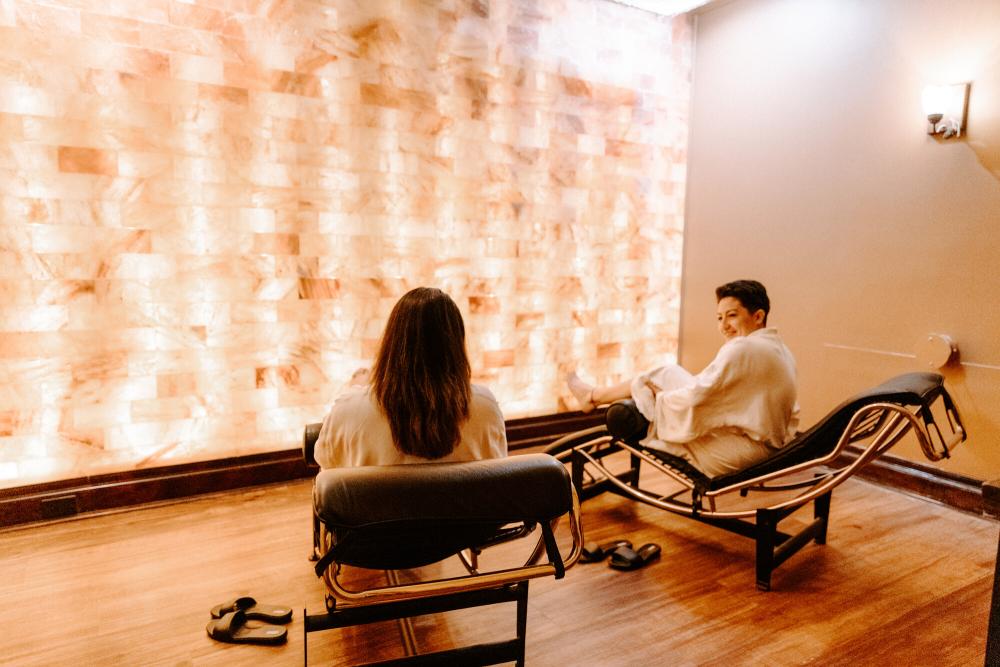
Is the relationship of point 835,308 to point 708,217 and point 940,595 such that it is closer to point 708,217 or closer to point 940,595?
point 708,217

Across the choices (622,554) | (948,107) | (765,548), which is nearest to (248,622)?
(622,554)

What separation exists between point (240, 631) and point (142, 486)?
55.7 inches

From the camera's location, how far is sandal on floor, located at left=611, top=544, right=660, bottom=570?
2.67m

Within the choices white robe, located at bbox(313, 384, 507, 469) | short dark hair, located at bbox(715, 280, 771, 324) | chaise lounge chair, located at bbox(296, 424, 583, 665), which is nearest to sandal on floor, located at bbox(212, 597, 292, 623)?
chaise lounge chair, located at bbox(296, 424, 583, 665)

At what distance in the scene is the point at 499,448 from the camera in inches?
78.1

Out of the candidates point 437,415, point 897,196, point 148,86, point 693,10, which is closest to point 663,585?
point 437,415

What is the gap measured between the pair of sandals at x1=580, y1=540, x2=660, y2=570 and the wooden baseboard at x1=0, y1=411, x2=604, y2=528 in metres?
1.70

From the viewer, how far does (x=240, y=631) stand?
2188 millimetres

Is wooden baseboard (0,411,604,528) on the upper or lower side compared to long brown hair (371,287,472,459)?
lower

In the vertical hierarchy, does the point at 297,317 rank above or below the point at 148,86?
below

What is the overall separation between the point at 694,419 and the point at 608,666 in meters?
1.11

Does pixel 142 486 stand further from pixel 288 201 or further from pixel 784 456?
pixel 784 456

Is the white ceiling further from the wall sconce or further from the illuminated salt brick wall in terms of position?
the wall sconce

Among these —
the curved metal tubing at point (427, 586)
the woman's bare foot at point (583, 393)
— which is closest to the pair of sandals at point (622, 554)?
the woman's bare foot at point (583, 393)
